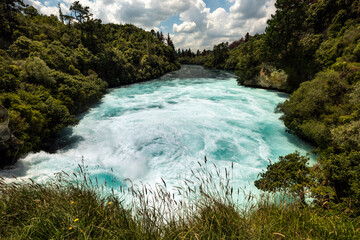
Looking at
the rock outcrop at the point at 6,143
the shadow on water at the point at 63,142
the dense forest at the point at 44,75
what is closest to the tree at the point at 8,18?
the dense forest at the point at 44,75

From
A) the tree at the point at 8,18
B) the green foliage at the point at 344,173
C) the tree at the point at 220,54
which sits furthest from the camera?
the tree at the point at 220,54

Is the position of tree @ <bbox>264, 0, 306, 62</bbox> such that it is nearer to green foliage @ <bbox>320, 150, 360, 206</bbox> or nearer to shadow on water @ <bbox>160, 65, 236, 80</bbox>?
shadow on water @ <bbox>160, 65, 236, 80</bbox>

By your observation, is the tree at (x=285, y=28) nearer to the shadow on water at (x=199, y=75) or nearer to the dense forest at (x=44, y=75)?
the shadow on water at (x=199, y=75)

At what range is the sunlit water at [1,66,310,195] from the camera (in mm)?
9125

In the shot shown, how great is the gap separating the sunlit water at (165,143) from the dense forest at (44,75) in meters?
1.59

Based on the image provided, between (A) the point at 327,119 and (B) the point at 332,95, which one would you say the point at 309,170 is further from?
(B) the point at 332,95

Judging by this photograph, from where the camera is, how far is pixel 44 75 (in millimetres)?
14484

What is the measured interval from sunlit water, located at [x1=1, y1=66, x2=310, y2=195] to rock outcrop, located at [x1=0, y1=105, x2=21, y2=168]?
626 mm

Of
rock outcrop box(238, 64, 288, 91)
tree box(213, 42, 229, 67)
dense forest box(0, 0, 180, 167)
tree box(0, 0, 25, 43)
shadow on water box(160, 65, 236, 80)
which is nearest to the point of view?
dense forest box(0, 0, 180, 167)

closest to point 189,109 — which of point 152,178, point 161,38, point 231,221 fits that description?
point 152,178

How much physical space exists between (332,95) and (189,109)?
1331 cm

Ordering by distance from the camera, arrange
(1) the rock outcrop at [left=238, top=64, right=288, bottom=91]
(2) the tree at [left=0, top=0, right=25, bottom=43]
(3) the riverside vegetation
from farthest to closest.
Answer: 1. (1) the rock outcrop at [left=238, top=64, right=288, bottom=91]
2. (2) the tree at [left=0, top=0, right=25, bottom=43]
3. (3) the riverside vegetation

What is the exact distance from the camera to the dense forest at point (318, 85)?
556 cm

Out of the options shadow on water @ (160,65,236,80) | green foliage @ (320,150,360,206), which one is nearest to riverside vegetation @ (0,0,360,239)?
green foliage @ (320,150,360,206)
